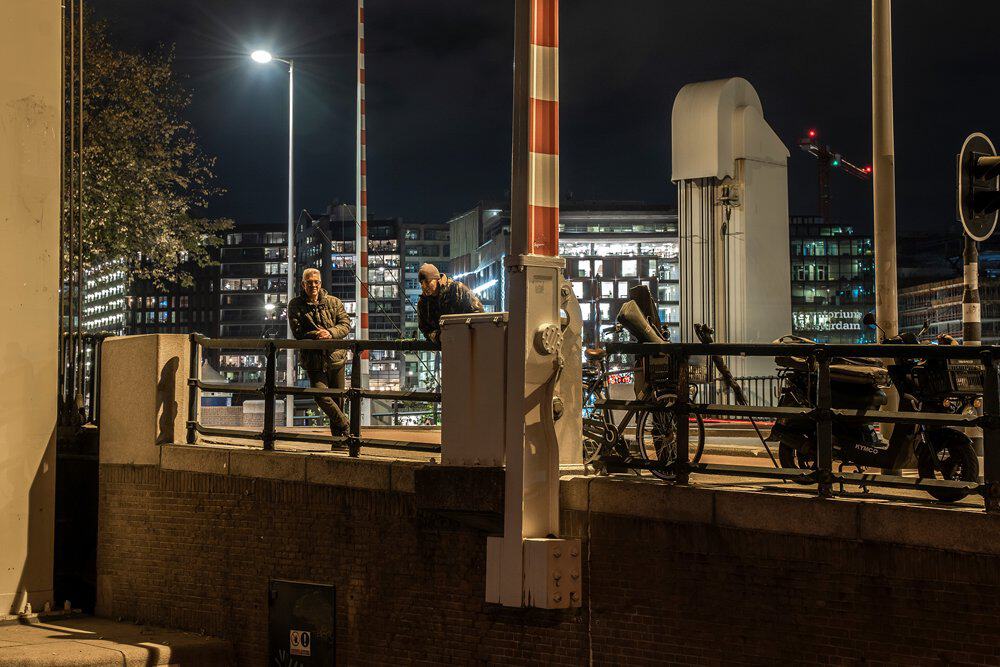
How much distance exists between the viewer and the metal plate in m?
8.72

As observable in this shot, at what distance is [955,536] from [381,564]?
165 inches

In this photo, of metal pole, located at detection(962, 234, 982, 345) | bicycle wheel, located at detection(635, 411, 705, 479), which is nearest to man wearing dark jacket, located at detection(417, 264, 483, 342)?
bicycle wheel, located at detection(635, 411, 705, 479)

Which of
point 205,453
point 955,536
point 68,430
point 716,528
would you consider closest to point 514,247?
point 716,528

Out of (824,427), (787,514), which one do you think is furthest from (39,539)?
(824,427)

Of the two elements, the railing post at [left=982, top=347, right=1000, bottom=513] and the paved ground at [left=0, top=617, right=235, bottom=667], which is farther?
the paved ground at [left=0, top=617, right=235, bottom=667]

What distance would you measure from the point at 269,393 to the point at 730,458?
185 inches

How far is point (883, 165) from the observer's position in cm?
1125

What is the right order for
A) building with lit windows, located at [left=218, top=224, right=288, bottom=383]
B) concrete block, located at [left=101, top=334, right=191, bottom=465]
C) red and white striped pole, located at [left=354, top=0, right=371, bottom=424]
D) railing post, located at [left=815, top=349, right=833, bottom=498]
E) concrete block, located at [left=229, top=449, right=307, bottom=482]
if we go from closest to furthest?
railing post, located at [left=815, top=349, right=833, bottom=498] → concrete block, located at [left=229, top=449, right=307, bottom=482] → concrete block, located at [left=101, top=334, right=191, bottom=465] → red and white striped pole, located at [left=354, top=0, right=371, bottom=424] → building with lit windows, located at [left=218, top=224, right=288, bottom=383]

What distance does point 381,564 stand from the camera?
27.8ft

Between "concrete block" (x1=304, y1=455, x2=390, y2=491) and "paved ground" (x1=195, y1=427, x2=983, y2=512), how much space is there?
23 cm

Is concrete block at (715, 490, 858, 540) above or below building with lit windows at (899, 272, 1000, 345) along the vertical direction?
below

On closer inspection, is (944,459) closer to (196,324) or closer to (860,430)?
(860,430)

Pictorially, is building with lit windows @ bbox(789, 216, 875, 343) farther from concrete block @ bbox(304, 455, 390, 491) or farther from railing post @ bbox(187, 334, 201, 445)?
concrete block @ bbox(304, 455, 390, 491)

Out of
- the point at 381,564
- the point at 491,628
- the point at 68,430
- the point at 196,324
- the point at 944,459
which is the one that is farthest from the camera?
the point at 196,324
